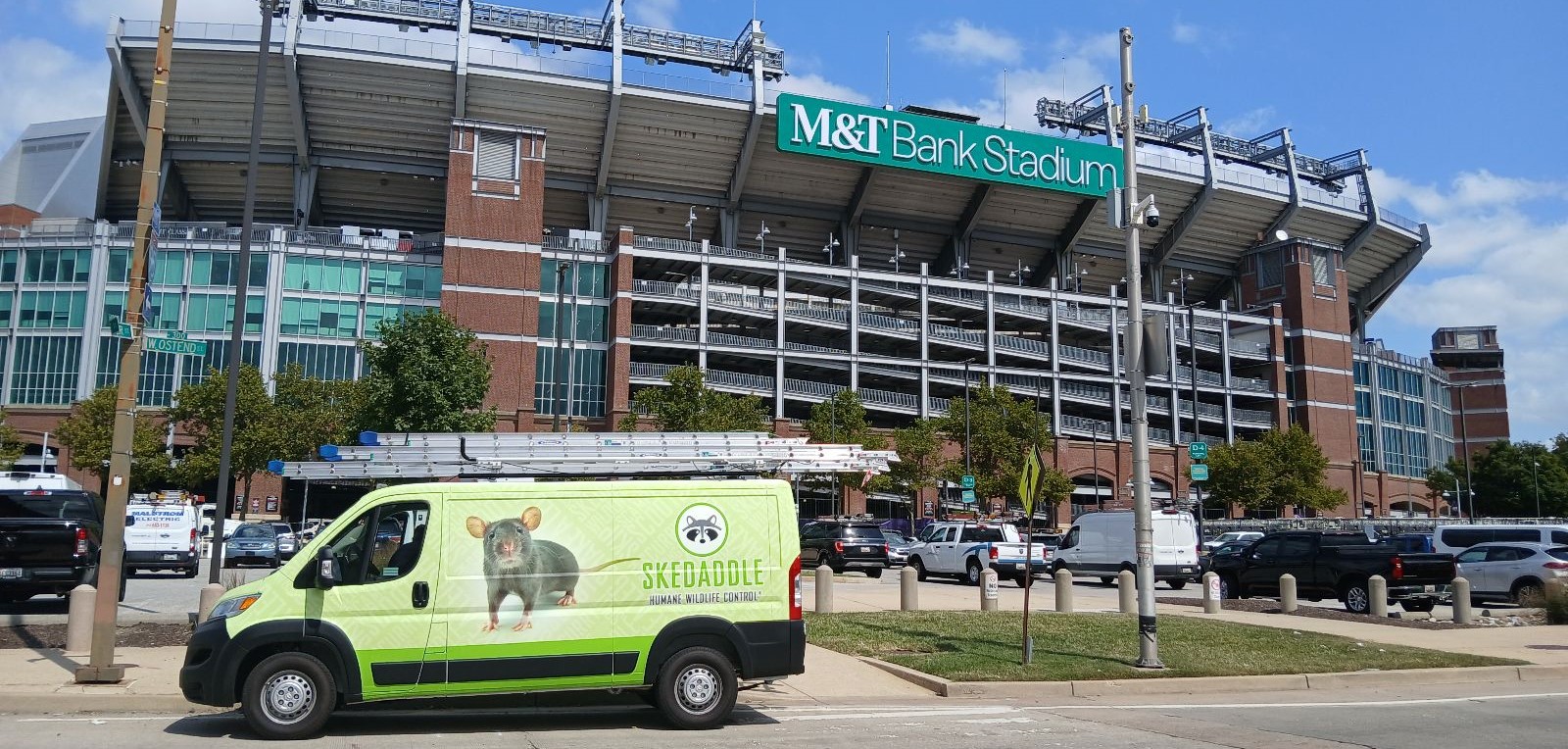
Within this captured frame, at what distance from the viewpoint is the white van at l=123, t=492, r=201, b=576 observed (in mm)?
28875

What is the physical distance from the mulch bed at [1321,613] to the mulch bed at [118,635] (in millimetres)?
18650

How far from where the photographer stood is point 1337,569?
2414 cm

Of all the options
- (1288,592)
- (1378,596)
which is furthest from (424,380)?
(1378,596)

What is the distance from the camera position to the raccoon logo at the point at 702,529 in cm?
1015

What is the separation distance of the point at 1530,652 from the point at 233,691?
56.1ft

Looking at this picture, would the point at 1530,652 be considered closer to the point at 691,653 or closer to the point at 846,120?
the point at 691,653

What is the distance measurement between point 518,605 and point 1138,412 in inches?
336

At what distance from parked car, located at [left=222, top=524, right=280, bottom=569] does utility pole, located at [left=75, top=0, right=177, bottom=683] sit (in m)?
25.5

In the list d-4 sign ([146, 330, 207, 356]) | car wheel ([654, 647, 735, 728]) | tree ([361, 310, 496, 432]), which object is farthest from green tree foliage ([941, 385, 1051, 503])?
car wheel ([654, 647, 735, 728])

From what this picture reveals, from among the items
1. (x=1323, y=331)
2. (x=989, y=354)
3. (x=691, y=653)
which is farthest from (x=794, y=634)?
(x=1323, y=331)

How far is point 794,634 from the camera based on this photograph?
10281 mm

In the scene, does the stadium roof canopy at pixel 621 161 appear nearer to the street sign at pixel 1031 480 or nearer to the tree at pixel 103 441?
the tree at pixel 103 441

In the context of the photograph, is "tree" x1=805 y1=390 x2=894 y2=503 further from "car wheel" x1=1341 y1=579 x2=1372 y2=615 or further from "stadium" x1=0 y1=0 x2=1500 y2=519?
"car wheel" x1=1341 y1=579 x2=1372 y2=615

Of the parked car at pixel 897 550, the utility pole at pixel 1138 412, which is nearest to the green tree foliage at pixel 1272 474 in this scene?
the parked car at pixel 897 550
